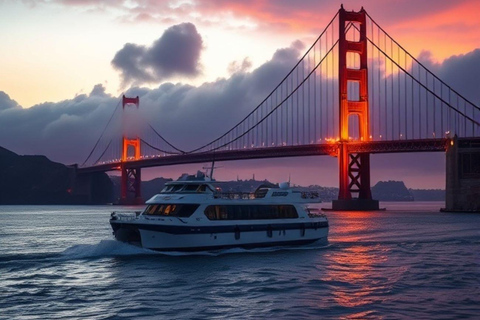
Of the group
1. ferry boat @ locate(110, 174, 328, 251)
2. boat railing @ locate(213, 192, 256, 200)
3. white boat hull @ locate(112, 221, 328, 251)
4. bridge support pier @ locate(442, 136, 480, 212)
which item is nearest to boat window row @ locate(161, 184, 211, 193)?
ferry boat @ locate(110, 174, 328, 251)

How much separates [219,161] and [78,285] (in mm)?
92774

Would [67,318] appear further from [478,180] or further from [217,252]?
[478,180]

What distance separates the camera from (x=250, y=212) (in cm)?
3697

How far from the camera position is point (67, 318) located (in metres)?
21.2

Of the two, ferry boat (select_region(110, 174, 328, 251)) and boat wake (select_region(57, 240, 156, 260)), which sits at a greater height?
ferry boat (select_region(110, 174, 328, 251))

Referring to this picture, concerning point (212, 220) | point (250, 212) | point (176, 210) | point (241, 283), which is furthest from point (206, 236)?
point (241, 283)

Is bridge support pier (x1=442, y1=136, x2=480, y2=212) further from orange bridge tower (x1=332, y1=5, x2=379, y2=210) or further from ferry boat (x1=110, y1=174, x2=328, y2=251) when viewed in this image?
ferry boat (x1=110, y1=174, x2=328, y2=251)

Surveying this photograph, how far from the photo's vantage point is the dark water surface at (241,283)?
22.3 meters

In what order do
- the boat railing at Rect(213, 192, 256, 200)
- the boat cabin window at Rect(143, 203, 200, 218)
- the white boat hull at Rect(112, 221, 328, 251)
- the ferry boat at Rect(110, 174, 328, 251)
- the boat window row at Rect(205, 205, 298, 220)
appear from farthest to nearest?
1. the boat railing at Rect(213, 192, 256, 200)
2. the boat window row at Rect(205, 205, 298, 220)
3. the boat cabin window at Rect(143, 203, 200, 218)
4. the ferry boat at Rect(110, 174, 328, 251)
5. the white boat hull at Rect(112, 221, 328, 251)

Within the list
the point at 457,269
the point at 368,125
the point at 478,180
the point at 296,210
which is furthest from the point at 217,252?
the point at 368,125

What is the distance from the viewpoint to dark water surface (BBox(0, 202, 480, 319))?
877 inches

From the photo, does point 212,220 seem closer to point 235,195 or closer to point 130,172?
point 235,195

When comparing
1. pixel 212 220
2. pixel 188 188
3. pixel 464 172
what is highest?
pixel 464 172

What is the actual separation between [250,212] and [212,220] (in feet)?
9.99
